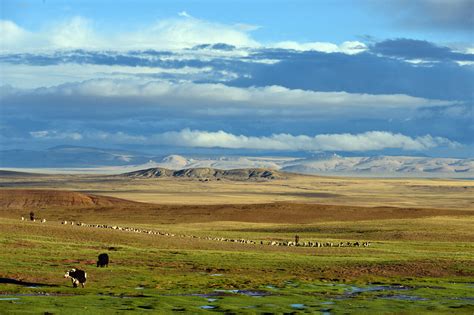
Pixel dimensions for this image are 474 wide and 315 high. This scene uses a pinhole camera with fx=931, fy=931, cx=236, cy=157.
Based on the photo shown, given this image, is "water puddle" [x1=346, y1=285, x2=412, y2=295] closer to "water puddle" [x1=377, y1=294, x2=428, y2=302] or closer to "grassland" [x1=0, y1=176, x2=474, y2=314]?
"grassland" [x1=0, y1=176, x2=474, y2=314]

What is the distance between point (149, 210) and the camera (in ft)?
401

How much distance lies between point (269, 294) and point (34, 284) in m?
10.1

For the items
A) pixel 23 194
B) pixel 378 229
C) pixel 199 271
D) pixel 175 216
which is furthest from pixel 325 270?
pixel 23 194

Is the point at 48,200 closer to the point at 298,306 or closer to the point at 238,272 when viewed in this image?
the point at 238,272

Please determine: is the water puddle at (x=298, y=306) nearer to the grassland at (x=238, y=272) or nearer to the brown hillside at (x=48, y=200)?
the grassland at (x=238, y=272)

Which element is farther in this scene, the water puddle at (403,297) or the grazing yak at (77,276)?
the grazing yak at (77,276)

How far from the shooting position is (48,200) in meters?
138

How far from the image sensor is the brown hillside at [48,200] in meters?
135

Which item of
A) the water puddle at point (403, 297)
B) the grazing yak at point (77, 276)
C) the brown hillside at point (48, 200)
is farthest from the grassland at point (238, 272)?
the brown hillside at point (48, 200)

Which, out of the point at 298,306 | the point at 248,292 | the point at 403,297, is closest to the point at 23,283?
the point at 248,292

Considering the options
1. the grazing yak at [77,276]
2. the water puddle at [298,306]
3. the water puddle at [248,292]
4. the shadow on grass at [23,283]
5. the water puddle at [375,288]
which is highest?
the grazing yak at [77,276]

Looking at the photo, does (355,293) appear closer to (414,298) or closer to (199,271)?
(414,298)

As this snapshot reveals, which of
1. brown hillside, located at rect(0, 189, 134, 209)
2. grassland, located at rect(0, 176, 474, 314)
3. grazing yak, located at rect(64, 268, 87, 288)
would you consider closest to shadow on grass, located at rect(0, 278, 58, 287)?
grassland, located at rect(0, 176, 474, 314)

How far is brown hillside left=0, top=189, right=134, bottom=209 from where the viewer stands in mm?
134625
